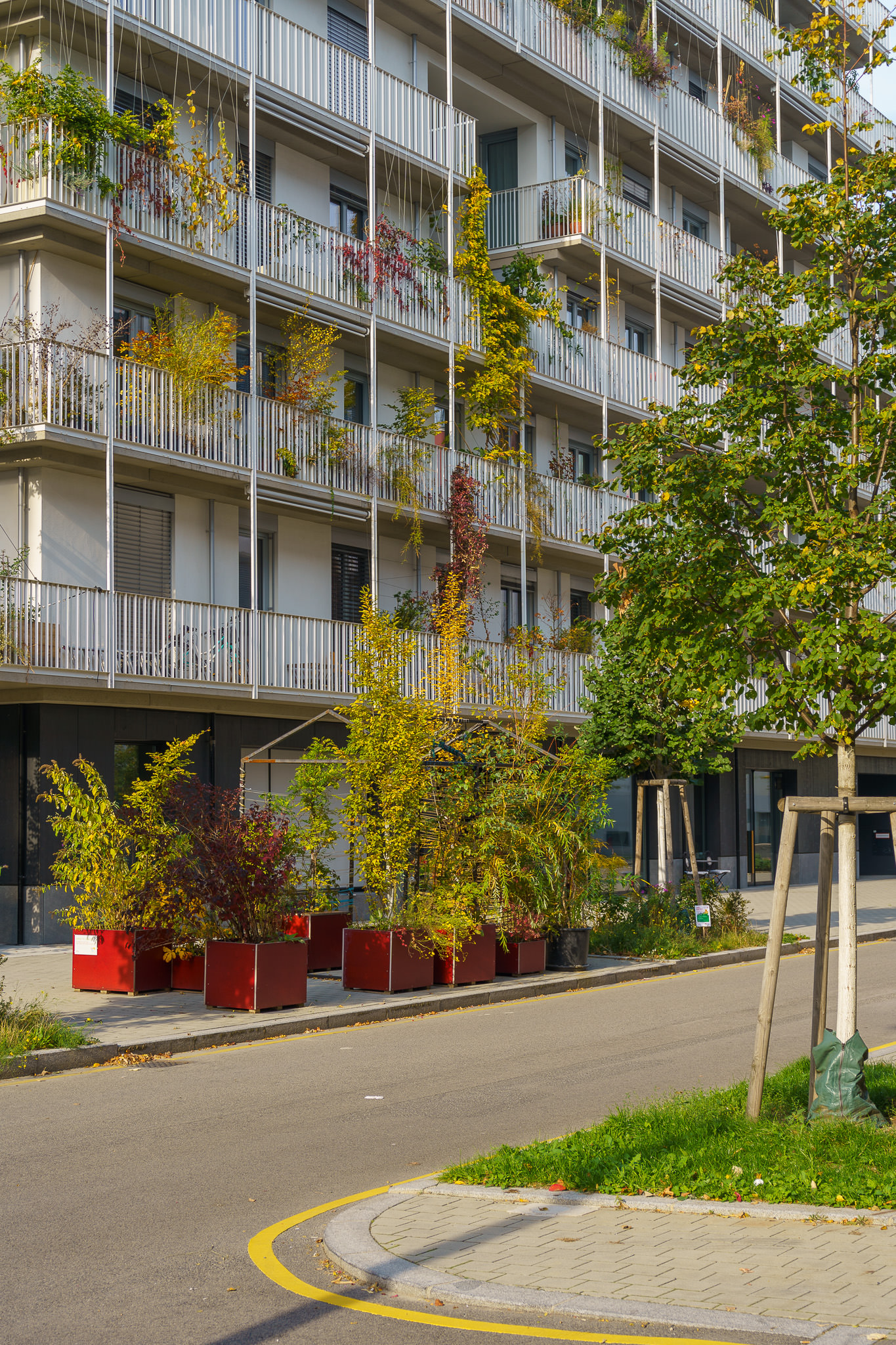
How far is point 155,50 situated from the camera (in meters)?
22.8

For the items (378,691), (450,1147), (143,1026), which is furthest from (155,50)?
(450,1147)

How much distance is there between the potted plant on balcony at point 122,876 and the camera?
14172 mm

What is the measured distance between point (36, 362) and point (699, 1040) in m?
13.3

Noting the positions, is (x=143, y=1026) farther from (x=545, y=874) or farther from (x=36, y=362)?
(x=36, y=362)

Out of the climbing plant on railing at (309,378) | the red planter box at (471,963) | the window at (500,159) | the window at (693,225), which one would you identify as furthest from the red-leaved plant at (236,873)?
the window at (693,225)

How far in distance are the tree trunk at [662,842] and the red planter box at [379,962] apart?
7043 millimetres

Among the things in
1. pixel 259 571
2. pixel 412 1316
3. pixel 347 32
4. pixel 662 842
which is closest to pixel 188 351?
pixel 259 571

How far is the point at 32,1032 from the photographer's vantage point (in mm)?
11320

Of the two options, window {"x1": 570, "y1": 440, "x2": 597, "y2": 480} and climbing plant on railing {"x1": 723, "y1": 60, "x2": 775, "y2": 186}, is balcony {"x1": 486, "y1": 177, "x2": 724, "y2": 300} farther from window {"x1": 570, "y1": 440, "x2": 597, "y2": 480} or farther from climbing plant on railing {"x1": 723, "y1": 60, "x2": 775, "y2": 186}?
climbing plant on railing {"x1": 723, "y1": 60, "x2": 775, "y2": 186}

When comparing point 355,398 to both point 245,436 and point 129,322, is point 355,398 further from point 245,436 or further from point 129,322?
point 129,322

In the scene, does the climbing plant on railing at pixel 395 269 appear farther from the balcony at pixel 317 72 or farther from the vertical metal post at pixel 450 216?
the balcony at pixel 317 72

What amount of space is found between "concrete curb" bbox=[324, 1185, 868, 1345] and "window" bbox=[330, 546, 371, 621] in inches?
825

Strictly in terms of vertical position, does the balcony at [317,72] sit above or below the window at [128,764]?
above

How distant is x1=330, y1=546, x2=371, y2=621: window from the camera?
26859 mm
